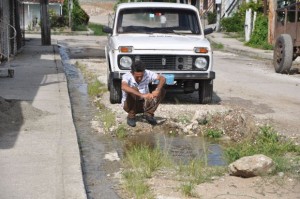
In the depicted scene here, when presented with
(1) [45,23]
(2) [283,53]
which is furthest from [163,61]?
(1) [45,23]

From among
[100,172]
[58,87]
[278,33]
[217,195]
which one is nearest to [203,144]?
[100,172]

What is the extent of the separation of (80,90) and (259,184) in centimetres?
752

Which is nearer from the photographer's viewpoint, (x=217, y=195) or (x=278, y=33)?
(x=217, y=195)

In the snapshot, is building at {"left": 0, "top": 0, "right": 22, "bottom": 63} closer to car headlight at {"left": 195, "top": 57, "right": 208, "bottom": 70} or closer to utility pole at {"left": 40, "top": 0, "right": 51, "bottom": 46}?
utility pole at {"left": 40, "top": 0, "right": 51, "bottom": 46}

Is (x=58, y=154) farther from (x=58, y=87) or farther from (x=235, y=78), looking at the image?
(x=235, y=78)

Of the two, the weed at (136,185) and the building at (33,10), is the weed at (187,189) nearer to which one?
the weed at (136,185)

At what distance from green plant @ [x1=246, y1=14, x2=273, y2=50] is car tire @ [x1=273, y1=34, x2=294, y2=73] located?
1047cm

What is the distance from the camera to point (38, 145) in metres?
6.92

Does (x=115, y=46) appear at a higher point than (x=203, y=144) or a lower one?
higher

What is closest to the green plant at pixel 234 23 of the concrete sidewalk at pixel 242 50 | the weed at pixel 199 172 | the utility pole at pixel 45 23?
the concrete sidewalk at pixel 242 50

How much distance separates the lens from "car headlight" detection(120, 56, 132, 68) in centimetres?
945

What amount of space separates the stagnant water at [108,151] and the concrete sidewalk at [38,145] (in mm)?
196

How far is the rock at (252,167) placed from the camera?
578 centimetres

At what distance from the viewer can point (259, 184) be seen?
5.63m
